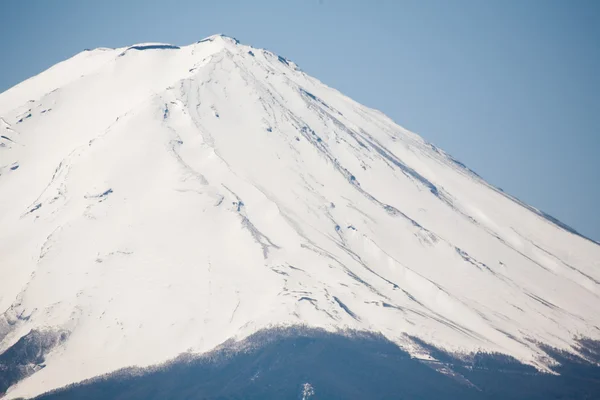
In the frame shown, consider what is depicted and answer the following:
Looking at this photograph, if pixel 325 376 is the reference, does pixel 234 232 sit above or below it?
above

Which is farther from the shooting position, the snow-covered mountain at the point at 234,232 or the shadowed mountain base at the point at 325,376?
the snow-covered mountain at the point at 234,232

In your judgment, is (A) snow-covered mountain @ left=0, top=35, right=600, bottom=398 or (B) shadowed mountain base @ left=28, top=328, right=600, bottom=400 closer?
(B) shadowed mountain base @ left=28, top=328, right=600, bottom=400

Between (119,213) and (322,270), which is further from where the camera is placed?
(119,213)

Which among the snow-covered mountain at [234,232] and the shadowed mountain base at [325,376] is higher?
the snow-covered mountain at [234,232]

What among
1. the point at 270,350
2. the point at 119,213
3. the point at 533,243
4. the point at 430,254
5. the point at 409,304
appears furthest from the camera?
the point at 533,243

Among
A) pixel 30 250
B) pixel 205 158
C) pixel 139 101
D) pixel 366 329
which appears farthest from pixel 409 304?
pixel 139 101

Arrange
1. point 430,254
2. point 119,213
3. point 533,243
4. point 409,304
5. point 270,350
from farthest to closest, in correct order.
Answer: point 533,243, point 430,254, point 119,213, point 409,304, point 270,350

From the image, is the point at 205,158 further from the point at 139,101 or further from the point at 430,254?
the point at 430,254

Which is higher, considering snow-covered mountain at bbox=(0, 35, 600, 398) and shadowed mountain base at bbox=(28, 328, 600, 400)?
snow-covered mountain at bbox=(0, 35, 600, 398)
